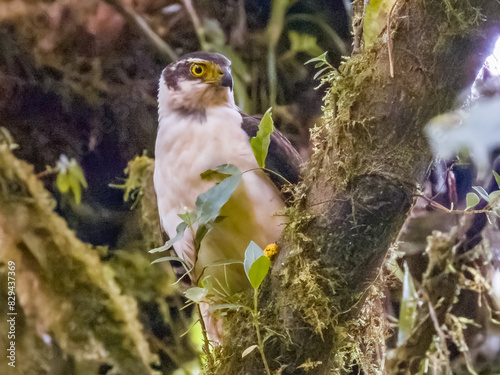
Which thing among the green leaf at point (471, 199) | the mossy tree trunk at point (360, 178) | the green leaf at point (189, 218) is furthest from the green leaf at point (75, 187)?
the green leaf at point (471, 199)

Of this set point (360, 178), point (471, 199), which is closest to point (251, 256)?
point (360, 178)

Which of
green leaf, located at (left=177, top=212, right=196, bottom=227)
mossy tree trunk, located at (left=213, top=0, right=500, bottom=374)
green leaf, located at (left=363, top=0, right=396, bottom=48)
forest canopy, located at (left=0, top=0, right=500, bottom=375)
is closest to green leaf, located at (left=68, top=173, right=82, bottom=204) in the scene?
forest canopy, located at (left=0, top=0, right=500, bottom=375)

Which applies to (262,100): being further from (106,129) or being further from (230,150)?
(106,129)

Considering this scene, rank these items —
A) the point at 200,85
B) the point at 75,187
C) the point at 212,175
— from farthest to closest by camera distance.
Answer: the point at 75,187 < the point at 200,85 < the point at 212,175

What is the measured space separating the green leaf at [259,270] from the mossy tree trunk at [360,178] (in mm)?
49

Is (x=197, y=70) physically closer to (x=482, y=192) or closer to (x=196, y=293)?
(x=196, y=293)

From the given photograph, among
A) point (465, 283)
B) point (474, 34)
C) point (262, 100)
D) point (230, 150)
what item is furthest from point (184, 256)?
point (474, 34)

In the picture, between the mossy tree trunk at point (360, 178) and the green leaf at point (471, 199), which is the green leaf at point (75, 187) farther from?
the green leaf at point (471, 199)

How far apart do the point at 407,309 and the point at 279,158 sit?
0.46 metres

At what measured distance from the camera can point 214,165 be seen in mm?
994

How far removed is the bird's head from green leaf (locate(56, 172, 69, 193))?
0.54 m

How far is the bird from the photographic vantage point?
0.98 metres

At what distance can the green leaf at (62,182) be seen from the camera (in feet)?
4.65

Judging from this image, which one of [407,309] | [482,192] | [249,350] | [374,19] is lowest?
[407,309]
